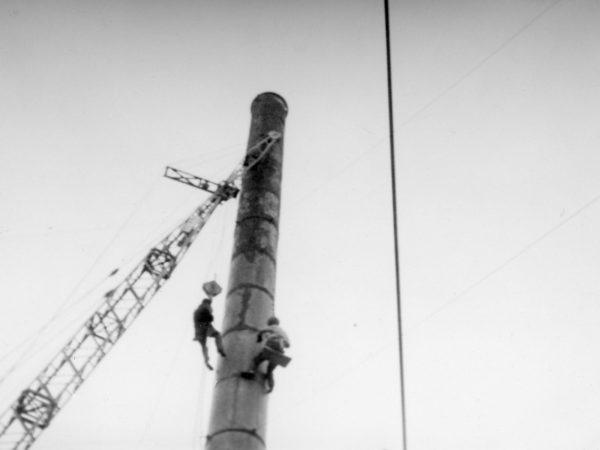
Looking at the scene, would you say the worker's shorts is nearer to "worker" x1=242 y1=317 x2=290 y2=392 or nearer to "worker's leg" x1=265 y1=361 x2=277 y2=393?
"worker" x1=242 y1=317 x2=290 y2=392

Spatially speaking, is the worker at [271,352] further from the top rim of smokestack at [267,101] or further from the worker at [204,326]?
the top rim of smokestack at [267,101]

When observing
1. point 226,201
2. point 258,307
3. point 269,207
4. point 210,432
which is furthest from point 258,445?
point 226,201

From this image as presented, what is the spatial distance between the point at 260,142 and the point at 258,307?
545 cm

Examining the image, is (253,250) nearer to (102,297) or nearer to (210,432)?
(210,432)

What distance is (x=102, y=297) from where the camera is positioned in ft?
76.9

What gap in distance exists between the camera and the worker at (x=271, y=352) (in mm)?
9508

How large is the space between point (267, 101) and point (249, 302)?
24.5ft

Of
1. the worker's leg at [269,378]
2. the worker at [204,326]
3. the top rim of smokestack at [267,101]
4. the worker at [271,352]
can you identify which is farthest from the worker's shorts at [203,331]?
the top rim of smokestack at [267,101]

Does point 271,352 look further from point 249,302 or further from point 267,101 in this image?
point 267,101

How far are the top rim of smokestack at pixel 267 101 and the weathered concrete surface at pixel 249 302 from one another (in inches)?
32.0

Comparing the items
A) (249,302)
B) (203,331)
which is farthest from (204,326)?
(249,302)

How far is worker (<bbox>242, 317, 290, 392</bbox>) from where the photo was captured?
9508 millimetres

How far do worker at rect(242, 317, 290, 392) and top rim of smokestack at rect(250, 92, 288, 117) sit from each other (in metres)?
8.13

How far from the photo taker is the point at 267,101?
16.4 m
